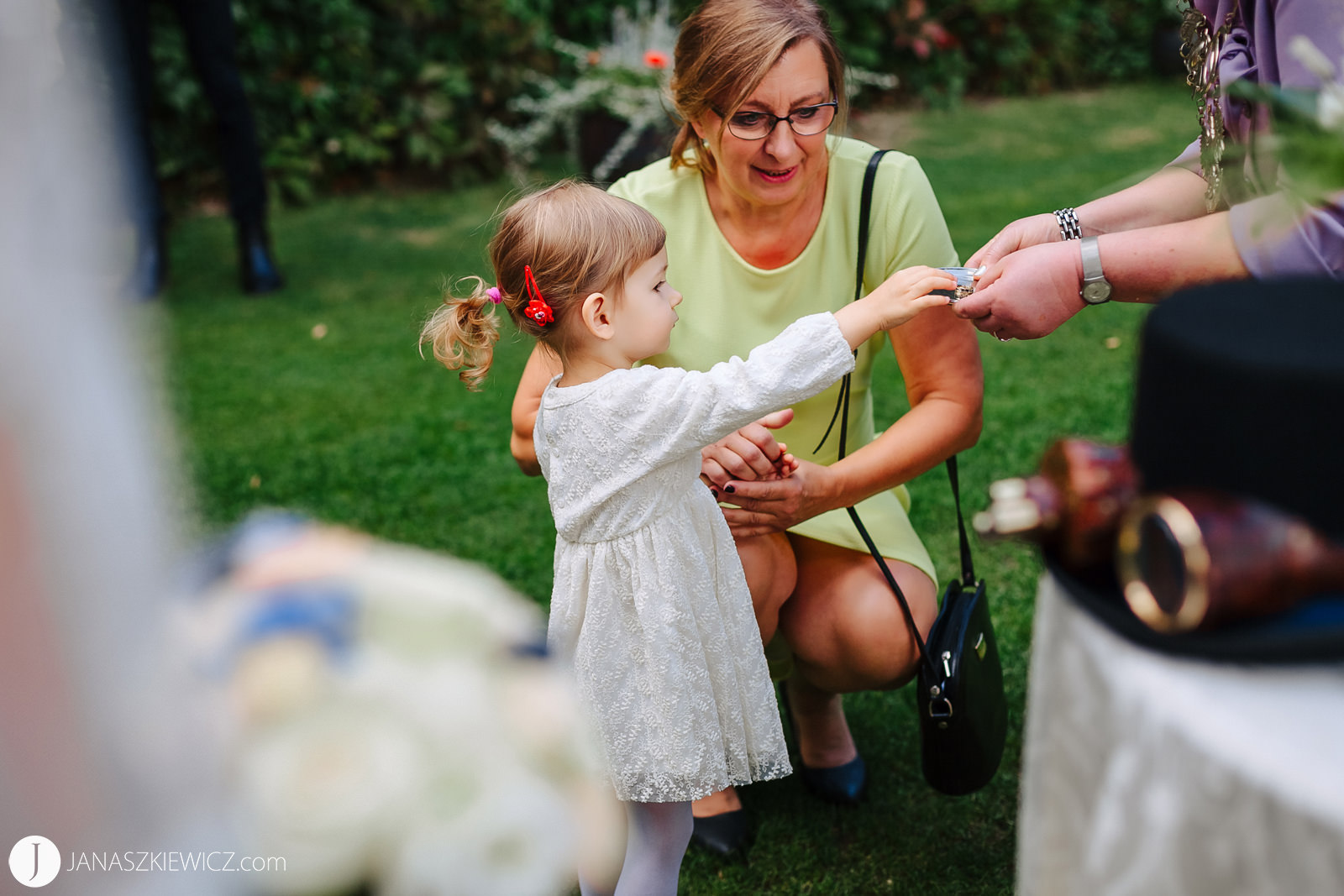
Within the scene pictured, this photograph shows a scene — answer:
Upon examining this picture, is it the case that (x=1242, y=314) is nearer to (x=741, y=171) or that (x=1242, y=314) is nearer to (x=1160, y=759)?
(x=1160, y=759)

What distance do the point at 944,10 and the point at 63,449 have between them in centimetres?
976

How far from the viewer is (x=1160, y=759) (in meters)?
0.88

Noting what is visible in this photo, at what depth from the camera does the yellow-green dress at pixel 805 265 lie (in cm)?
205

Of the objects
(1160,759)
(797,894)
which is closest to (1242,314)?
(1160,759)

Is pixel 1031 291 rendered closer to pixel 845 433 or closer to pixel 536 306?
pixel 845 433

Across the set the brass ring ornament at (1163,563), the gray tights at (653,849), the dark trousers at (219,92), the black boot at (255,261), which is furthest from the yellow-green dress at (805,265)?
the black boot at (255,261)

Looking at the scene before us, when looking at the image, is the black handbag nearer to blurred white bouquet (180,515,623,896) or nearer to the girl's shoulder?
the girl's shoulder

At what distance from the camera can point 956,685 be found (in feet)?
6.34

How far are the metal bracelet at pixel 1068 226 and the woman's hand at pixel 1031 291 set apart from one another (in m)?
0.26

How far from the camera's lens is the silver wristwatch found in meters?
1.65

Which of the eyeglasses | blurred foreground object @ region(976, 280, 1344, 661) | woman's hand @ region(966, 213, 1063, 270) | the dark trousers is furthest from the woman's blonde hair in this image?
the dark trousers

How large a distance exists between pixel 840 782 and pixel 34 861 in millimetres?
1921

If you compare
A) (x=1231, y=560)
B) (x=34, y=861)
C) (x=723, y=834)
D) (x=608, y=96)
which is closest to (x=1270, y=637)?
(x=1231, y=560)

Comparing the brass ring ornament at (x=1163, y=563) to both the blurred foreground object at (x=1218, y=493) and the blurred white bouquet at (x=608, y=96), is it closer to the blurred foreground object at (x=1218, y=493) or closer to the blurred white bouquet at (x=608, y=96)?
the blurred foreground object at (x=1218, y=493)
